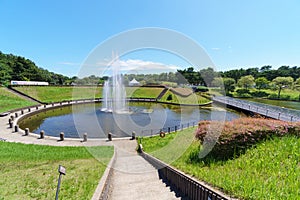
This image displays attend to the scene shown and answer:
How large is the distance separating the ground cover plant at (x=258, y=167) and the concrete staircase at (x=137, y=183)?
947 mm

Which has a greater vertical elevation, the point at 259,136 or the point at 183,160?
the point at 259,136

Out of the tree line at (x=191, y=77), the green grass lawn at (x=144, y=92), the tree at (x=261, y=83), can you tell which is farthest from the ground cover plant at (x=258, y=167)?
the tree at (x=261, y=83)

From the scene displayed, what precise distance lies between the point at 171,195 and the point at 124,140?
899cm

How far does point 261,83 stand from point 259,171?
68.3 m

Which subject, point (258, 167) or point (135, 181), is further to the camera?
point (135, 181)

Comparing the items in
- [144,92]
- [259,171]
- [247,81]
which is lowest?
[259,171]

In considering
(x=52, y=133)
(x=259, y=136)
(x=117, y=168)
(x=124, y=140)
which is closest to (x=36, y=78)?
(x=52, y=133)

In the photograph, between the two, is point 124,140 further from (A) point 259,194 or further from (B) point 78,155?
(A) point 259,194

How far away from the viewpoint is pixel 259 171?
14.8 ft

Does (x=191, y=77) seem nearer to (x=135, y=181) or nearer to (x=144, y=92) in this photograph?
(x=144, y=92)

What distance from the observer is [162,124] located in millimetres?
18828

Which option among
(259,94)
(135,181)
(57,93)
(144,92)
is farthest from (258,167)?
(259,94)

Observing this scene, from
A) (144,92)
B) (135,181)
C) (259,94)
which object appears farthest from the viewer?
(259,94)

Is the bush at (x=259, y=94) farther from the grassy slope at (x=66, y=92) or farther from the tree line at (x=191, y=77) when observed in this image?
the grassy slope at (x=66, y=92)
